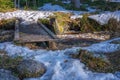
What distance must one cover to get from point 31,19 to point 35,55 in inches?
246

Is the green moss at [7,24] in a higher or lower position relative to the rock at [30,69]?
lower

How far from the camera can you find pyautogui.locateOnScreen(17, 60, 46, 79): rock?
820 centimetres

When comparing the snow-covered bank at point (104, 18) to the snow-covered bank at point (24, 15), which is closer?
the snow-covered bank at point (104, 18)

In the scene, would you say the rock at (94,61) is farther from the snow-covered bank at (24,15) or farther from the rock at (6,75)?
the snow-covered bank at (24,15)

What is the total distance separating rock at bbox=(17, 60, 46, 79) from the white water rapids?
0.41 ft

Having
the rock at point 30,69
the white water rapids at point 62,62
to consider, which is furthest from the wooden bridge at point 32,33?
the rock at point 30,69

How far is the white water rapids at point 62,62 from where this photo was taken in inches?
322

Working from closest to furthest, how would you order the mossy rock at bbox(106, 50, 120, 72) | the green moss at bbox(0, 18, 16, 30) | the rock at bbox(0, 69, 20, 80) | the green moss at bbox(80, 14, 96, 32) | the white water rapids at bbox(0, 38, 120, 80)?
1. the rock at bbox(0, 69, 20, 80)
2. the white water rapids at bbox(0, 38, 120, 80)
3. the mossy rock at bbox(106, 50, 120, 72)
4. the green moss at bbox(80, 14, 96, 32)
5. the green moss at bbox(0, 18, 16, 30)

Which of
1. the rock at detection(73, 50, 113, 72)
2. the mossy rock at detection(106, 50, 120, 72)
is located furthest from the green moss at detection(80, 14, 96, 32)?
the rock at detection(73, 50, 113, 72)

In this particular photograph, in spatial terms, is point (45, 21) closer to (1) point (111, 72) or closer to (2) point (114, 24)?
(2) point (114, 24)

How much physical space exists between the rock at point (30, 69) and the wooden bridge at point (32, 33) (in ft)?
8.69

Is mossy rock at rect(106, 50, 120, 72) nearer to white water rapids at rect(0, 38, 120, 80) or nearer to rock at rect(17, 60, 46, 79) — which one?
white water rapids at rect(0, 38, 120, 80)

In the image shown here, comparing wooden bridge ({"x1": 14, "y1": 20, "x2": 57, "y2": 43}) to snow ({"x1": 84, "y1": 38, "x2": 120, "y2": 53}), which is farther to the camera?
wooden bridge ({"x1": 14, "y1": 20, "x2": 57, "y2": 43})

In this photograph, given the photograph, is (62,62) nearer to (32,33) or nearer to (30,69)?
(30,69)
